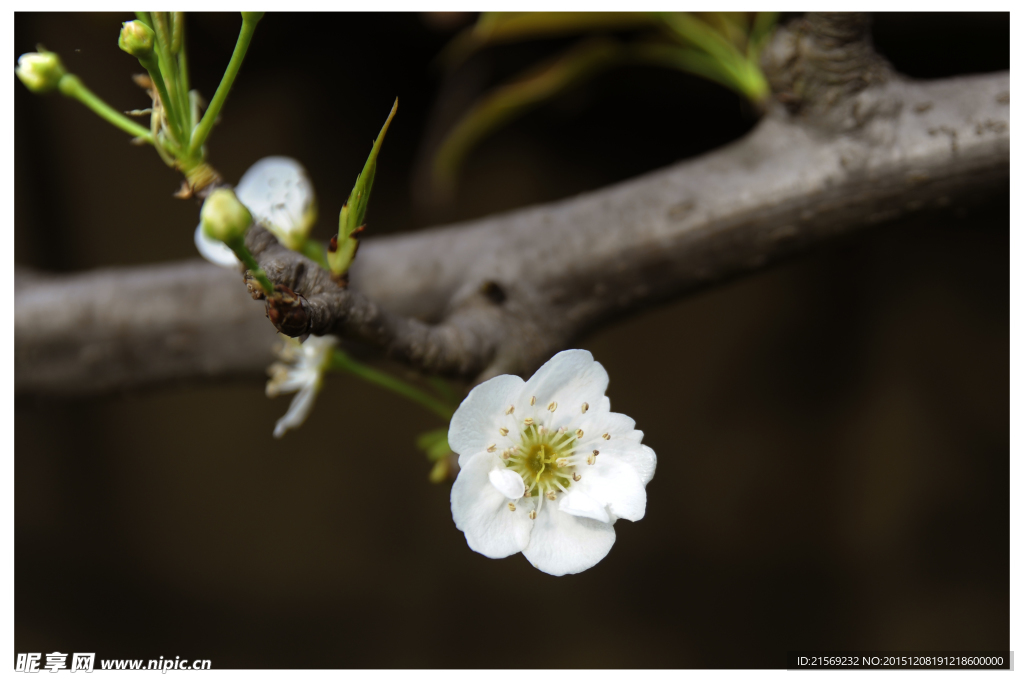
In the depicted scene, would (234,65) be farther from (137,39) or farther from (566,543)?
(566,543)

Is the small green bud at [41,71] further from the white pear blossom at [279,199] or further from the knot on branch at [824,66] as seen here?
the knot on branch at [824,66]

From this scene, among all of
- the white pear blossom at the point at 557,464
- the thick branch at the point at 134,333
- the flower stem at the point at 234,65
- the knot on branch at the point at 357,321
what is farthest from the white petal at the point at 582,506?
the thick branch at the point at 134,333

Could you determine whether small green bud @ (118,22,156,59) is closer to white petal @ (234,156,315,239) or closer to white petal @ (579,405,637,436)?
white petal @ (234,156,315,239)

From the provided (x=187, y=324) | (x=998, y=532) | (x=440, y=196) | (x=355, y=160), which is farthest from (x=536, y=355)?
(x=998, y=532)

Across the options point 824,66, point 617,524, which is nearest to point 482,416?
point 824,66

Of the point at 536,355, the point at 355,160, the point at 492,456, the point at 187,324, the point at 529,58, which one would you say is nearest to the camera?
the point at 492,456

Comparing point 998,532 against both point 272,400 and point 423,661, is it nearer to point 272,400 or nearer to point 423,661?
point 423,661

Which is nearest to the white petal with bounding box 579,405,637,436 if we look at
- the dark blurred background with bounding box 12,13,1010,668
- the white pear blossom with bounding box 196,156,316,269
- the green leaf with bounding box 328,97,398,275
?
the green leaf with bounding box 328,97,398,275
